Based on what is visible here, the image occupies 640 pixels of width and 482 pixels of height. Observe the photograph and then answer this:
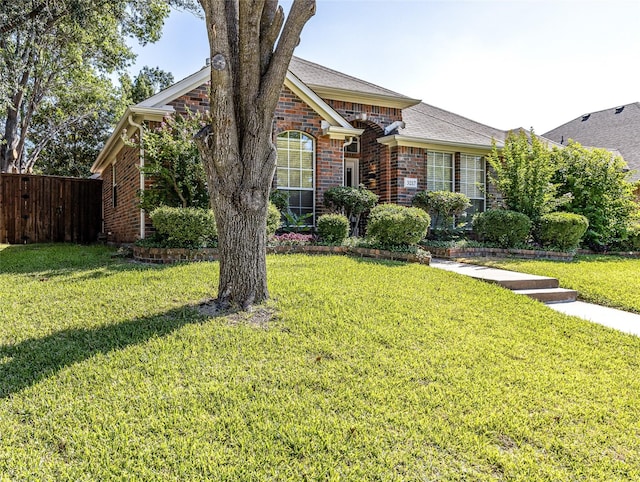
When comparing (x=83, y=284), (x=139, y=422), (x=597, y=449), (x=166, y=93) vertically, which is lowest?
(x=597, y=449)

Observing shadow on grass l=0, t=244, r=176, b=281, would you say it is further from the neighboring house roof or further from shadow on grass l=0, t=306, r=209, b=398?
the neighboring house roof

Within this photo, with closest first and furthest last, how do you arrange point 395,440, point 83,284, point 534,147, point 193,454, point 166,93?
point 193,454
point 395,440
point 83,284
point 166,93
point 534,147

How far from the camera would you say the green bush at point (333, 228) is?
356 inches

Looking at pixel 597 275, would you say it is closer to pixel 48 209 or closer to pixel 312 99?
pixel 312 99

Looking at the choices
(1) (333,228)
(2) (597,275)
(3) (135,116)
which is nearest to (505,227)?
(2) (597,275)

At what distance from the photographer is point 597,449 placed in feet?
8.05

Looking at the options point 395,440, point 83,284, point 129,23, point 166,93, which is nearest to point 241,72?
point 83,284

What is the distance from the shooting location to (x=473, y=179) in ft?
44.0

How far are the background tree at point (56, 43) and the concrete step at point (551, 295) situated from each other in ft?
41.0

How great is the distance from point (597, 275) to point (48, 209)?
15555 mm

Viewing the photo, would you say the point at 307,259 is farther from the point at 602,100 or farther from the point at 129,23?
the point at 602,100

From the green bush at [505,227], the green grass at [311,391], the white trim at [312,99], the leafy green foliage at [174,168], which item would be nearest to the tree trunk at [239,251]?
the green grass at [311,391]

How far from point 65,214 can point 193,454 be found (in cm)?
1437

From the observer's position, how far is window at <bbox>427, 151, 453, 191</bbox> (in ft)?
41.7
